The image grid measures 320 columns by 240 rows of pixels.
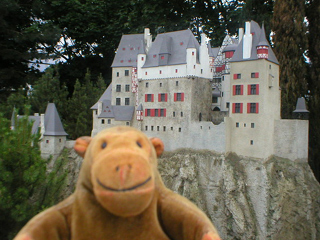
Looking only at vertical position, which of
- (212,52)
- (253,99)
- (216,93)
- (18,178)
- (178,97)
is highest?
(212,52)

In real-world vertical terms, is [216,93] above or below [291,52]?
below

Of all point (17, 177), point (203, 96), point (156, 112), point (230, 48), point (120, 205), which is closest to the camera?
point (120, 205)

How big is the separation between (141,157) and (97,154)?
46 centimetres

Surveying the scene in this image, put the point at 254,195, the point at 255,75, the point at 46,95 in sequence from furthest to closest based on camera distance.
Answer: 1. the point at 46,95
2. the point at 255,75
3. the point at 254,195

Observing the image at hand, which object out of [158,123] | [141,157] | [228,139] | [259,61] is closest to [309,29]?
[259,61]

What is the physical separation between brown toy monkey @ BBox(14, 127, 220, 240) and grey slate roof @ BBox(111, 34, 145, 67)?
831 inches

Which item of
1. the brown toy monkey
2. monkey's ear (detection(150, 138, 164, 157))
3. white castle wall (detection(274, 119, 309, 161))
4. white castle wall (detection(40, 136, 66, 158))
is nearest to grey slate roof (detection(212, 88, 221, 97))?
white castle wall (detection(274, 119, 309, 161))

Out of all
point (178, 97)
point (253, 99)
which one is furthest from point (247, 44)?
point (178, 97)

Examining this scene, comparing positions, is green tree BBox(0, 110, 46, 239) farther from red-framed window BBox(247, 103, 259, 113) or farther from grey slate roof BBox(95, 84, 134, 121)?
red-framed window BBox(247, 103, 259, 113)

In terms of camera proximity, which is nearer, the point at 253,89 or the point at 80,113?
the point at 253,89

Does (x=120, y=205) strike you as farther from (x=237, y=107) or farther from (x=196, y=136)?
(x=196, y=136)

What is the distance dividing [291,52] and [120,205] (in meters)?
24.3

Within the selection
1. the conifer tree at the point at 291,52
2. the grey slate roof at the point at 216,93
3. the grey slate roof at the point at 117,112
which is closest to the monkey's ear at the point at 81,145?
the grey slate roof at the point at 117,112

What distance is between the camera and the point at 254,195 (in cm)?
Answer: 2033
